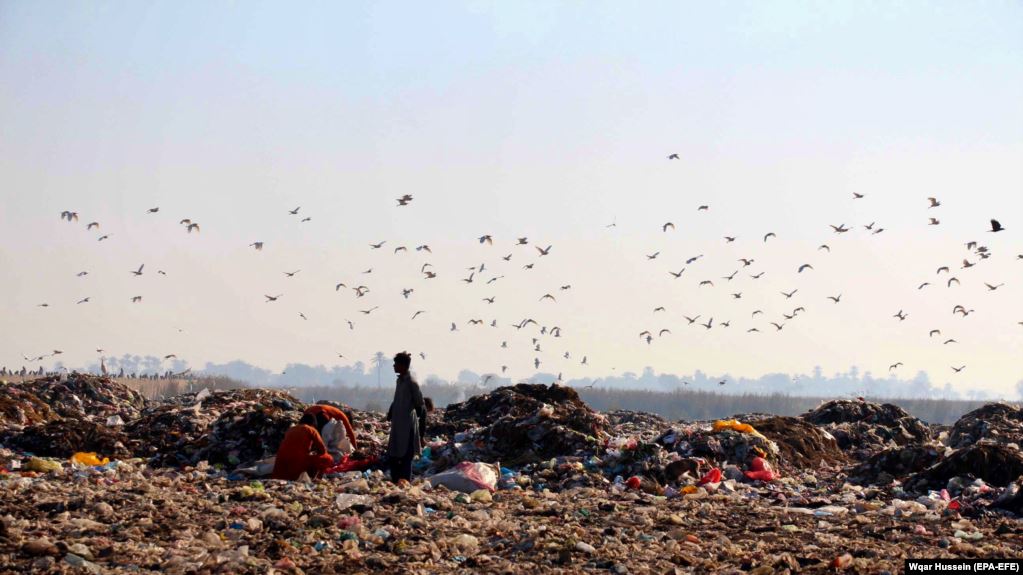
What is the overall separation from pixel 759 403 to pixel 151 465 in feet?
199

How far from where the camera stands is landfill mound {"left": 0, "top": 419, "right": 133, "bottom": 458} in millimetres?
12945

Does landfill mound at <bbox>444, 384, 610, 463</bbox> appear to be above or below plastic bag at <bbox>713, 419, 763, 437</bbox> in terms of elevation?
below

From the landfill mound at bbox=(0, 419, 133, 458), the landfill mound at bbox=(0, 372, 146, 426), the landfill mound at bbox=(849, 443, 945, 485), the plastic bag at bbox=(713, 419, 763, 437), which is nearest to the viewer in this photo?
the landfill mound at bbox=(849, 443, 945, 485)

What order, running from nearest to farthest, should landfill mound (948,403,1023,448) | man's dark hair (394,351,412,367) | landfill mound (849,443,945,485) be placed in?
man's dark hair (394,351,412,367)
landfill mound (849,443,945,485)
landfill mound (948,403,1023,448)

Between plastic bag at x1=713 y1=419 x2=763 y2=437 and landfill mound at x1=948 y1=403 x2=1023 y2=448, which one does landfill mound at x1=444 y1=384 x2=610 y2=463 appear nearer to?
plastic bag at x1=713 y1=419 x2=763 y2=437

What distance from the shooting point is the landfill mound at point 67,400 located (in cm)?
1658

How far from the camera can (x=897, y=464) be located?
1298cm

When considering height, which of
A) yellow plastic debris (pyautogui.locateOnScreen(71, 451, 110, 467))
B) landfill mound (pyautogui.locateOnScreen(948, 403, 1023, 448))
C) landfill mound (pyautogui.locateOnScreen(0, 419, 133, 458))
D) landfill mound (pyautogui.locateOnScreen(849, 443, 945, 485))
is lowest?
yellow plastic debris (pyautogui.locateOnScreen(71, 451, 110, 467))

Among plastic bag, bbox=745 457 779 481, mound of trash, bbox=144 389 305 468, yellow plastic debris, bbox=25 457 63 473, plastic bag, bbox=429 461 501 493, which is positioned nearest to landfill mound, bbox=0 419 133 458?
mound of trash, bbox=144 389 305 468

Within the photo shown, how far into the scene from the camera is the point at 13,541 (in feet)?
21.0

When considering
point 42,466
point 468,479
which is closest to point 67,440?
point 42,466

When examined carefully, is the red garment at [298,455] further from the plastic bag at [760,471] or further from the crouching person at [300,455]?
the plastic bag at [760,471]

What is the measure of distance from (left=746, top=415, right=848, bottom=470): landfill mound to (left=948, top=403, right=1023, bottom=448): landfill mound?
3239 mm

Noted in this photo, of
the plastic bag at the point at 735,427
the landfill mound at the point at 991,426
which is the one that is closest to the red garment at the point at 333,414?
the plastic bag at the point at 735,427
